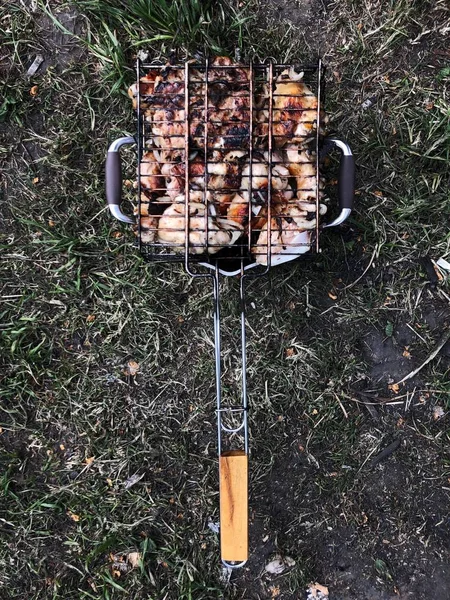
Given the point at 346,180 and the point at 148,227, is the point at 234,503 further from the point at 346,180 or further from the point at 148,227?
the point at 346,180

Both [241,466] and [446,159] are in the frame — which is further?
[446,159]

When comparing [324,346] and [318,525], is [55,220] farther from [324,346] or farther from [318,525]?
[318,525]

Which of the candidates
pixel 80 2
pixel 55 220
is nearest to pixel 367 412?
pixel 55 220

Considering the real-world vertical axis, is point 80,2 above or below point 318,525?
above

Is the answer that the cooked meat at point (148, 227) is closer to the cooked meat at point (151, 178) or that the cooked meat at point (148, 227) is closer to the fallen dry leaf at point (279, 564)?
the cooked meat at point (151, 178)

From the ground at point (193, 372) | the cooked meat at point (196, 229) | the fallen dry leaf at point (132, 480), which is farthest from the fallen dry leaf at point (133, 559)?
the cooked meat at point (196, 229)

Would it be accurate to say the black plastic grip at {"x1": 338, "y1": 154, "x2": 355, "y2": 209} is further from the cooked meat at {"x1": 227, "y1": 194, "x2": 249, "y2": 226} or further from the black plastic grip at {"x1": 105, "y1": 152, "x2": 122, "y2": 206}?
the black plastic grip at {"x1": 105, "y1": 152, "x2": 122, "y2": 206}
